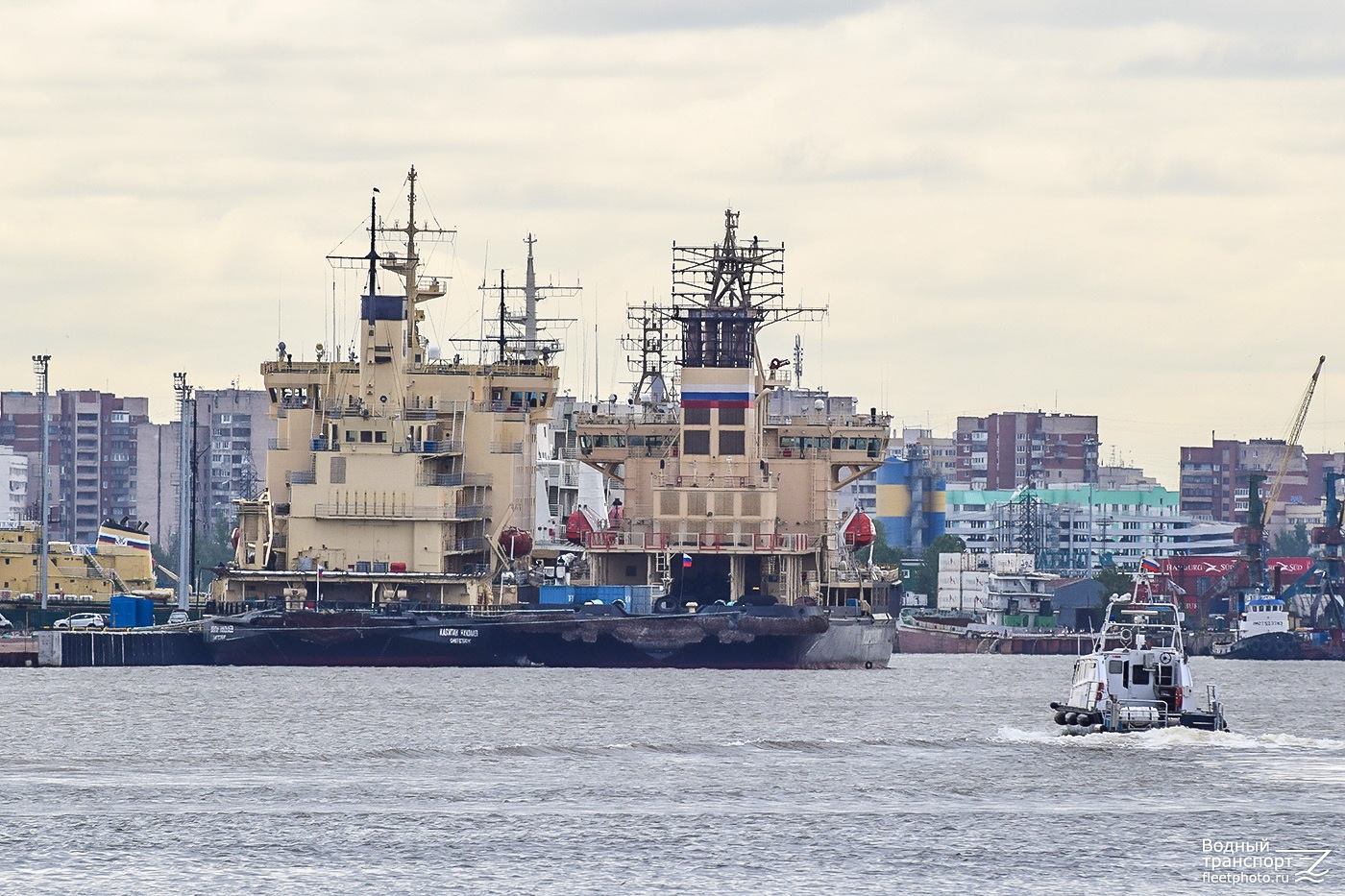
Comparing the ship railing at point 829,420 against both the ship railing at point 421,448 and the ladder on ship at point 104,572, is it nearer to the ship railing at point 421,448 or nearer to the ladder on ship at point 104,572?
the ship railing at point 421,448

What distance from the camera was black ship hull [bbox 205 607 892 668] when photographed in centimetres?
10212

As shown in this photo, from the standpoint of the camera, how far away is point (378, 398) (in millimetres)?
108375

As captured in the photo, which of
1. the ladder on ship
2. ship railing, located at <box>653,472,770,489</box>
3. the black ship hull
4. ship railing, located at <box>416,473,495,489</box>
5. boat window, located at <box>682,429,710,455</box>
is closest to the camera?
the black ship hull

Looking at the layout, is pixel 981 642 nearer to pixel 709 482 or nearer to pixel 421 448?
pixel 709 482

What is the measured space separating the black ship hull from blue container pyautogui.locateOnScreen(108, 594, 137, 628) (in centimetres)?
446

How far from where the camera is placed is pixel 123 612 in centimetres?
10531

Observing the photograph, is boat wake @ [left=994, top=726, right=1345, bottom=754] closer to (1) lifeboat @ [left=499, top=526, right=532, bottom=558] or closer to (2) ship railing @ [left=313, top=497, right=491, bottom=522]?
(2) ship railing @ [left=313, top=497, right=491, bottom=522]

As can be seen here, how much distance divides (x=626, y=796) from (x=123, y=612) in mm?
52545

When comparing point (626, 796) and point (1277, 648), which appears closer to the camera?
point (626, 796)

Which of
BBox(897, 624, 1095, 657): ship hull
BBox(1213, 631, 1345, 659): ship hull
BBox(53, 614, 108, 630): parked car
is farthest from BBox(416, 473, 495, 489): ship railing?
BBox(1213, 631, 1345, 659): ship hull

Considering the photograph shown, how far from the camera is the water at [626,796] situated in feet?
156

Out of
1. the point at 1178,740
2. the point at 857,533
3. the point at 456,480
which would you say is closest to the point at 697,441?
the point at 857,533

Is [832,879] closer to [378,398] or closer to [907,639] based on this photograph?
[378,398]

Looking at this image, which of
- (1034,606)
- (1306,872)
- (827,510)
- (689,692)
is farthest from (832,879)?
(1034,606)
